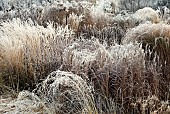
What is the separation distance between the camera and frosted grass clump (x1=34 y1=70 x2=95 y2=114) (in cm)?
301

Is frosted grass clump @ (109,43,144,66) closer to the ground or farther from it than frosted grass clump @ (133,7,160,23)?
farther from it

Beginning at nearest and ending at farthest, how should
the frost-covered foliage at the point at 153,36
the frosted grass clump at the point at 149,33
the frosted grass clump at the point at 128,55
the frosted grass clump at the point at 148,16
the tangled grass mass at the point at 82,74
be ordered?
1. the tangled grass mass at the point at 82,74
2. the frosted grass clump at the point at 128,55
3. the frost-covered foliage at the point at 153,36
4. the frosted grass clump at the point at 149,33
5. the frosted grass clump at the point at 148,16

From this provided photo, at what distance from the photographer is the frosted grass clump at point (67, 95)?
9.87ft

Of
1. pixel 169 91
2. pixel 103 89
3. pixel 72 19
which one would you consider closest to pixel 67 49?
pixel 103 89

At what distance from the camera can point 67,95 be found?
11.4 ft

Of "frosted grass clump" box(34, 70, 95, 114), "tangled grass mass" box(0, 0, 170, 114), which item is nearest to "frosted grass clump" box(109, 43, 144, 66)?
"tangled grass mass" box(0, 0, 170, 114)

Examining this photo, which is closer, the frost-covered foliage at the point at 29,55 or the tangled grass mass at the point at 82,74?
the tangled grass mass at the point at 82,74

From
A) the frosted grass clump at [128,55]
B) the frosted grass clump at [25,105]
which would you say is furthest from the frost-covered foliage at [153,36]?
the frosted grass clump at [25,105]

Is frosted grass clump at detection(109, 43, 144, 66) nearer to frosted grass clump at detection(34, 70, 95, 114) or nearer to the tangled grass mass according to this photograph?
the tangled grass mass

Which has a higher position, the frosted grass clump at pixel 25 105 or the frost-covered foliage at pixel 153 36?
the frost-covered foliage at pixel 153 36

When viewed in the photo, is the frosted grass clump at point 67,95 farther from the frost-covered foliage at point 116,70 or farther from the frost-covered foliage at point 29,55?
the frost-covered foliage at point 29,55

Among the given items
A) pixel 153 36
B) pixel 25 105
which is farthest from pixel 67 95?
pixel 153 36

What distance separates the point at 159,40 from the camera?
4520 mm

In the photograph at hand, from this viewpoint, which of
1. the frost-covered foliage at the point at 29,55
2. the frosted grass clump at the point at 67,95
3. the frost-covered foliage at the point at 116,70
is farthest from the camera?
the frost-covered foliage at the point at 29,55
